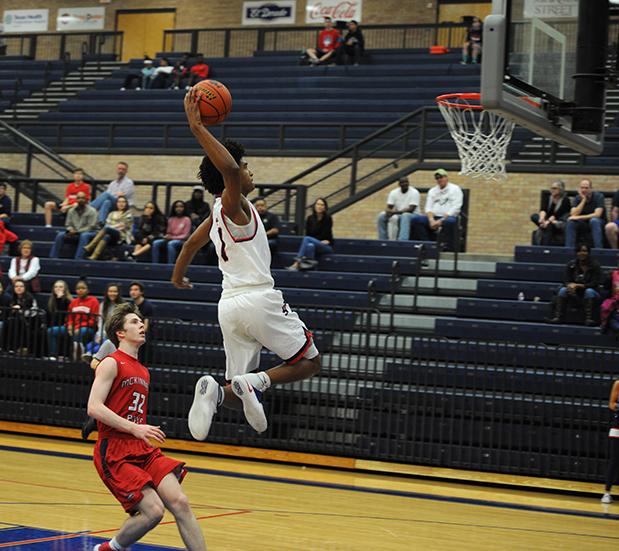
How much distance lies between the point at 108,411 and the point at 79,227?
11.6m

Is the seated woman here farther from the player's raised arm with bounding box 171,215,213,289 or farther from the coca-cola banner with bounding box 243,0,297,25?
the coca-cola banner with bounding box 243,0,297,25

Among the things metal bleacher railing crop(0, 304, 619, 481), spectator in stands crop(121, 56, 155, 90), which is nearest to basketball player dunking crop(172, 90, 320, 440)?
metal bleacher railing crop(0, 304, 619, 481)

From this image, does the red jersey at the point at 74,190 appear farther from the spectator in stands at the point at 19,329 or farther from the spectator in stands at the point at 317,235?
the spectator in stands at the point at 317,235

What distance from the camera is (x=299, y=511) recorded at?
31.0ft

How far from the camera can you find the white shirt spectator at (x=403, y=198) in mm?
15977

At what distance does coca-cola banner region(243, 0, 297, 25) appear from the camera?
28.5 m

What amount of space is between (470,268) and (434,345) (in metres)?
3.38

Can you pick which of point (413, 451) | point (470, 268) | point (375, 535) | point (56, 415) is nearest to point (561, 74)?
point (375, 535)

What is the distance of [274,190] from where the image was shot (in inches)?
677

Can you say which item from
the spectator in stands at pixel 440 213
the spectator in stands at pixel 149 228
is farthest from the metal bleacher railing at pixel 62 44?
the spectator in stands at pixel 440 213

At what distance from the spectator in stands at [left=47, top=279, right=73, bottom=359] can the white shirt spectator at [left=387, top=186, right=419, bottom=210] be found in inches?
198

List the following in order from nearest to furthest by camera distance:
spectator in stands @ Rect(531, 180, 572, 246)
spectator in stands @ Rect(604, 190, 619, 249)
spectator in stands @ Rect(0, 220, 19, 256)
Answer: spectator in stands @ Rect(604, 190, 619, 249) → spectator in stands @ Rect(531, 180, 572, 246) → spectator in stands @ Rect(0, 220, 19, 256)

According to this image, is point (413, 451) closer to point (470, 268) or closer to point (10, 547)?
point (470, 268)

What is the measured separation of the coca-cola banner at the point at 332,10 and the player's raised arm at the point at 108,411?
74.5 ft
